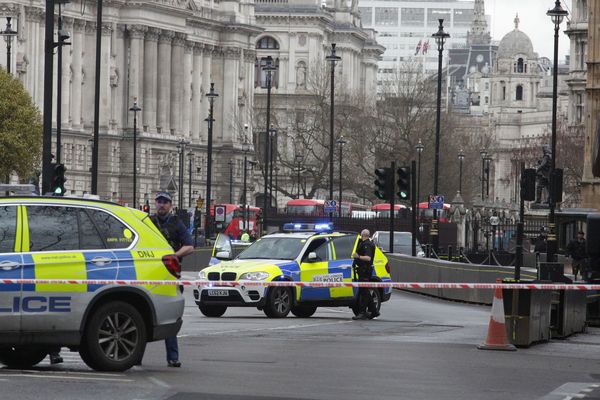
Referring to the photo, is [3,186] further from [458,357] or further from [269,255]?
[269,255]

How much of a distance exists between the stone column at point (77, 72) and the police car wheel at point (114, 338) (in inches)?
4173

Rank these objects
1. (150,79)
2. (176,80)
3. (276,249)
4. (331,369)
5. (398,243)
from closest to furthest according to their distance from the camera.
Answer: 1. (331,369)
2. (276,249)
3. (398,243)
4. (150,79)
5. (176,80)

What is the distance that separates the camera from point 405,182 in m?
51.7

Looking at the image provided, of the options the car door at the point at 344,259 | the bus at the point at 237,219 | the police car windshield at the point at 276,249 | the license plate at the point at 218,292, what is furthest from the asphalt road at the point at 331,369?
the bus at the point at 237,219

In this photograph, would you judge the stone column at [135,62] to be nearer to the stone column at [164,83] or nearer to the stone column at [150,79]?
the stone column at [150,79]

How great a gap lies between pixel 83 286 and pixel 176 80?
122 meters

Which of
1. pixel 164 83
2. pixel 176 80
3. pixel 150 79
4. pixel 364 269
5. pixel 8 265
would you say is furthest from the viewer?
pixel 176 80

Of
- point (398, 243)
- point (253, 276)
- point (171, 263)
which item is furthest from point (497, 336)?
point (398, 243)

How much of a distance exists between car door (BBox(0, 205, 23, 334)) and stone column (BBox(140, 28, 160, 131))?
116 meters

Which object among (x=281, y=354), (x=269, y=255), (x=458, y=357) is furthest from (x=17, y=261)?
(x=269, y=255)

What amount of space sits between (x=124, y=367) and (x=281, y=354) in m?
3.56

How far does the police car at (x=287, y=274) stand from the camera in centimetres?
3334

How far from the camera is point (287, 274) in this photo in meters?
33.8

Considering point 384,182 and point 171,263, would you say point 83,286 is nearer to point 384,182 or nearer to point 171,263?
point 171,263
